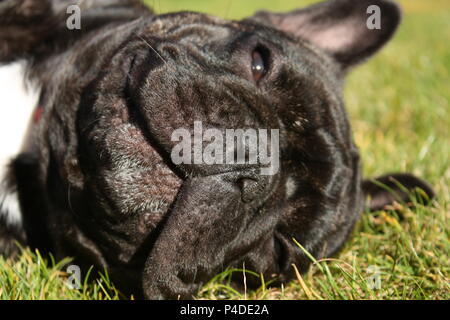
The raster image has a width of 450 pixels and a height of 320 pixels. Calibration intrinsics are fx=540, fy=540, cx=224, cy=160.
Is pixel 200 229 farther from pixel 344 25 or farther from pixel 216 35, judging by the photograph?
pixel 344 25

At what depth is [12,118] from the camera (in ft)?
9.53

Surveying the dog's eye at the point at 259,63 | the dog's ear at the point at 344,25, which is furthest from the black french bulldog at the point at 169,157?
the dog's ear at the point at 344,25

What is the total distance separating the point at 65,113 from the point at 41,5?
1085mm

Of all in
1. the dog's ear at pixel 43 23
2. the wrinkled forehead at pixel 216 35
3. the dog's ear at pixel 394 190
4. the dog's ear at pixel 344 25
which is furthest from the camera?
the dog's ear at pixel 344 25

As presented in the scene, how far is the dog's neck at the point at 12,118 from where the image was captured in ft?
9.09

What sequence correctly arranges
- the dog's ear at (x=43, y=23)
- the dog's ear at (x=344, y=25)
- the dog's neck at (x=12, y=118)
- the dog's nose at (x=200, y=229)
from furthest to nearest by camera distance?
the dog's ear at (x=344, y=25)
the dog's ear at (x=43, y=23)
the dog's neck at (x=12, y=118)
the dog's nose at (x=200, y=229)

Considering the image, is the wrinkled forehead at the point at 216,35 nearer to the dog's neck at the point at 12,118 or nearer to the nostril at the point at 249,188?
the nostril at the point at 249,188

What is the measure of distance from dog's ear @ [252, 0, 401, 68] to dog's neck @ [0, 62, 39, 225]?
56.1 inches

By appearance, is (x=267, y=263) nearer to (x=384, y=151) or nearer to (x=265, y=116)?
(x=265, y=116)

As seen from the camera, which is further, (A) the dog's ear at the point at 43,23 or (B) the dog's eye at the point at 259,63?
(A) the dog's ear at the point at 43,23

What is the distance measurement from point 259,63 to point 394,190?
1146 mm

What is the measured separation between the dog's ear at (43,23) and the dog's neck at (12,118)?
131mm

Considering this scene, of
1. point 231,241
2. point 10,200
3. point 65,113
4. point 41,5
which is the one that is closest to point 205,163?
point 231,241

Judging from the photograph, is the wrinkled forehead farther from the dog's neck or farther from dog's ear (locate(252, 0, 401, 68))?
the dog's neck
